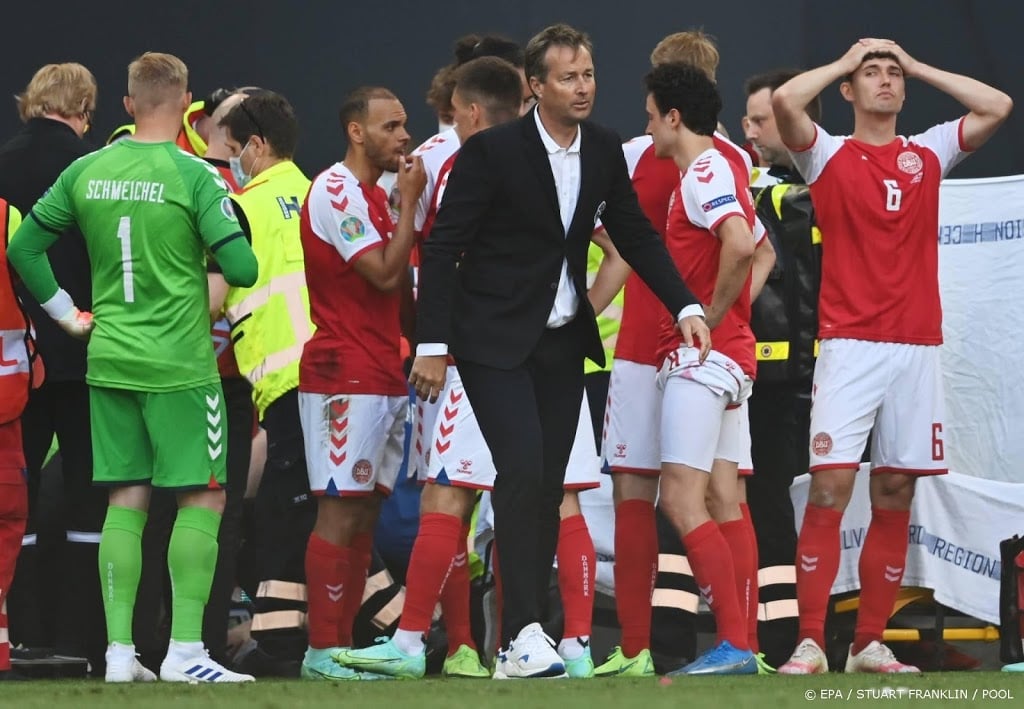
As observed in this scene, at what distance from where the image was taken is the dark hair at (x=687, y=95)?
6727 mm

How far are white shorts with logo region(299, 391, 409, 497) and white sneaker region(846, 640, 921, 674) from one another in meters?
1.65

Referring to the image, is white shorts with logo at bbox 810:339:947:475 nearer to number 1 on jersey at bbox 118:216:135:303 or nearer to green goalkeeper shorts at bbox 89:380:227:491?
green goalkeeper shorts at bbox 89:380:227:491

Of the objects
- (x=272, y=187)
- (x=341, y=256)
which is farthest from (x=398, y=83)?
(x=341, y=256)

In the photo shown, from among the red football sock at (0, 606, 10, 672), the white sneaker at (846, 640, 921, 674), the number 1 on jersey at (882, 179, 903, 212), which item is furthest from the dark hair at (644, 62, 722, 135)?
the red football sock at (0, 606, 10, 672)

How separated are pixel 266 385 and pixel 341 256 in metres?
0.82

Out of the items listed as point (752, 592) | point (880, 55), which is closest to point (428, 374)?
point (752, 592)

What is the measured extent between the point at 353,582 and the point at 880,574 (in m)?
1.77

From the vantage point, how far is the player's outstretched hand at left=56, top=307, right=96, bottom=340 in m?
6.47

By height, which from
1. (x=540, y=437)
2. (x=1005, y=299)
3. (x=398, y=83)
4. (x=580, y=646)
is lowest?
(x=580, y=646)

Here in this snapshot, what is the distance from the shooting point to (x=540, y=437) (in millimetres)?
5906

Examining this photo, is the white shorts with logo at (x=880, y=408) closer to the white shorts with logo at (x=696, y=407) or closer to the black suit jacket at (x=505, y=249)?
the white shorts with logo at (x=696, y=407)

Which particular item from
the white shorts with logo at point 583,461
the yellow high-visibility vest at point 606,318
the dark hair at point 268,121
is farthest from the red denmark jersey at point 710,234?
the dark hair at point 268,121

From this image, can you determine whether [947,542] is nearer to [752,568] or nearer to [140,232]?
[752,568]

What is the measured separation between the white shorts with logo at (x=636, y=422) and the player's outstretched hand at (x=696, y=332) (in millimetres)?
828
